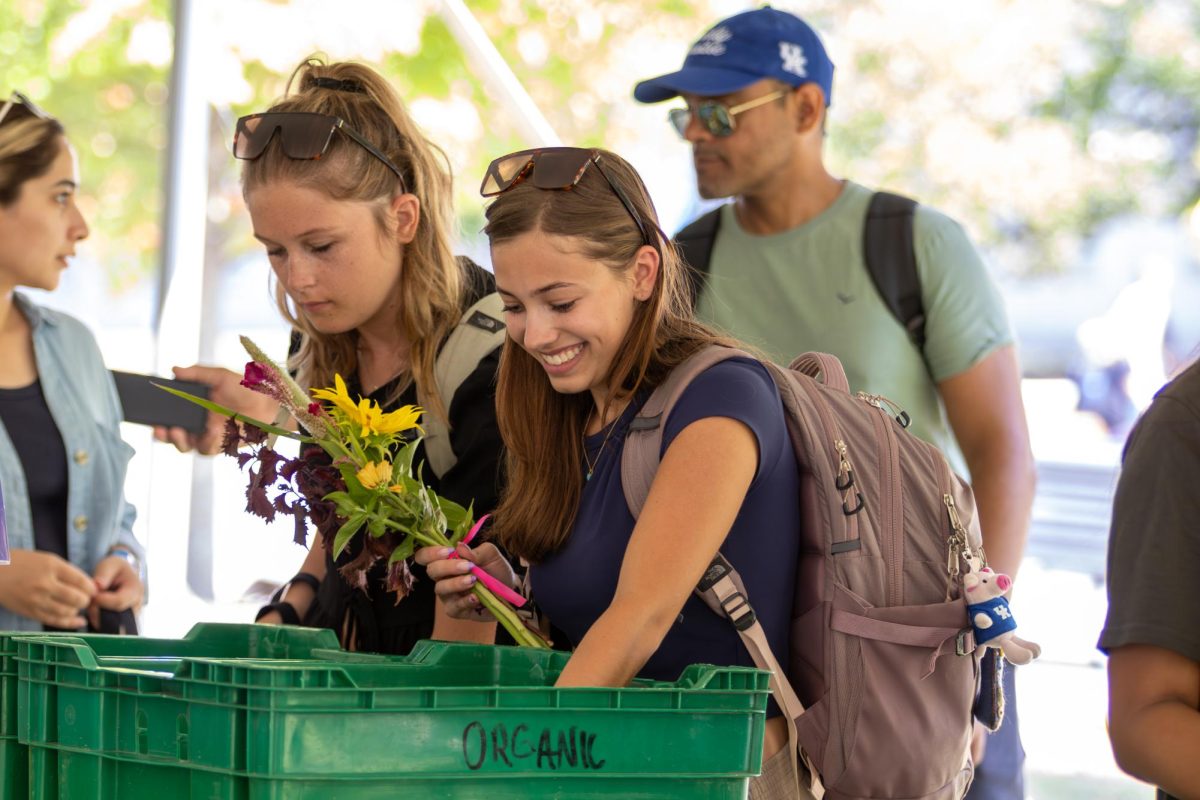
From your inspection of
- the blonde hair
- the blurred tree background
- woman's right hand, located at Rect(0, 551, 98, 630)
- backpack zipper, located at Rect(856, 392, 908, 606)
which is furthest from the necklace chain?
Answer: the blonde hair

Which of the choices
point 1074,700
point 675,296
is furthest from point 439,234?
point 1074,700

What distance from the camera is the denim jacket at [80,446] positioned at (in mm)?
3096

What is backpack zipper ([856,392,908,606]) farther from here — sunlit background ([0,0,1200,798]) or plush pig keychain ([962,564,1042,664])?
sunlit background ([0,0,1200,798])

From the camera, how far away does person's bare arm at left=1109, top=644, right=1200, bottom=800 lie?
1.72 metres

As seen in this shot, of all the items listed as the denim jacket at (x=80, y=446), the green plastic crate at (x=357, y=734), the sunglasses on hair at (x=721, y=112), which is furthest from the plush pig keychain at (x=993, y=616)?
the denim jacket at (x=80, y=446)

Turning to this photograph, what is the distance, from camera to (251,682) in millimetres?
1391

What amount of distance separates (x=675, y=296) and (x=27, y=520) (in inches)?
65.6

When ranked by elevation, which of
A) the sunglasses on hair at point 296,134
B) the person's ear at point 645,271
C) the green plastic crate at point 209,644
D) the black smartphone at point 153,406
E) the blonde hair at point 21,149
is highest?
the blonde hair at point 21,149

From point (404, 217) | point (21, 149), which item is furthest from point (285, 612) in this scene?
point (21, 149)

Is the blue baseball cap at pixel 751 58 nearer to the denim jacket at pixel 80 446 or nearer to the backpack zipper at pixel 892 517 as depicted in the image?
the denim jacket at pixel 80 446

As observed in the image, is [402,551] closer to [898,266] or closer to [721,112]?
[898,266]

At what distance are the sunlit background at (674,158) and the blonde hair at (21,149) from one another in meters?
0.94

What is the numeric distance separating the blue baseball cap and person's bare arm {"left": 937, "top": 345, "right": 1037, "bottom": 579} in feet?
2.66

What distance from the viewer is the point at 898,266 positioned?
3.24m
